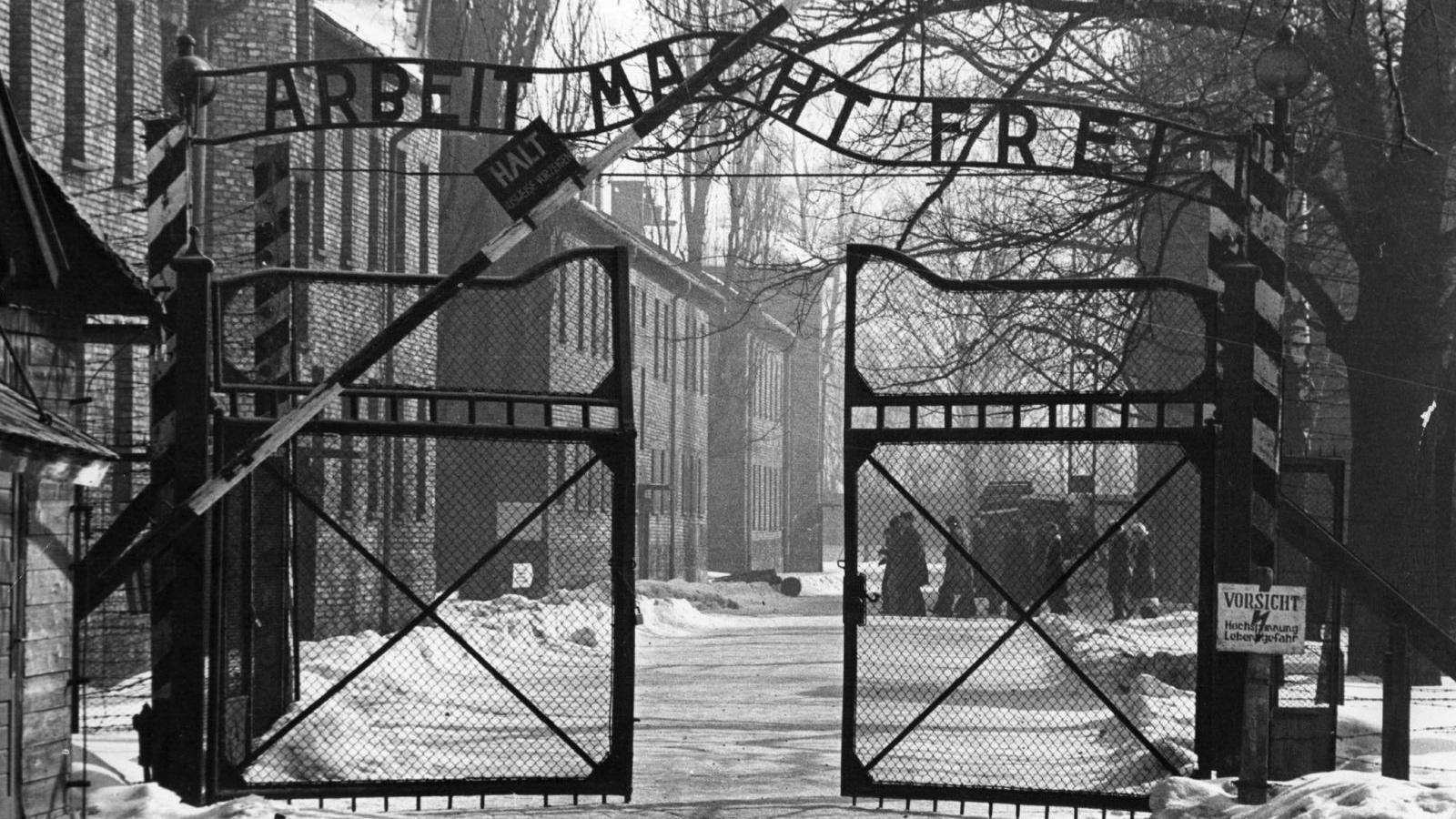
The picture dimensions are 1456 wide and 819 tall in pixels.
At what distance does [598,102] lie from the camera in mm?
11227

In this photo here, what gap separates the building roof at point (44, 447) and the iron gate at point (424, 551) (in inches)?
84.6

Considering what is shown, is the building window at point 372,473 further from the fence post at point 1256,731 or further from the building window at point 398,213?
the fence post at point 1256,731

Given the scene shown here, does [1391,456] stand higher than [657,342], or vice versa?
[657,342]

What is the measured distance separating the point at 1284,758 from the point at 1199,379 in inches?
93.5

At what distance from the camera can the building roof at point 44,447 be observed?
6.93 m

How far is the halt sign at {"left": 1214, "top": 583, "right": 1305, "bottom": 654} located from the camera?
9102 millimetres

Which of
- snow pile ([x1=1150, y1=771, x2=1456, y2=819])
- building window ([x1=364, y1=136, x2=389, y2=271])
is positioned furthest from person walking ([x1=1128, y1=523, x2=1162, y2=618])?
snow pile ([x1=1150, y1=771, x2=1456, y2=819])

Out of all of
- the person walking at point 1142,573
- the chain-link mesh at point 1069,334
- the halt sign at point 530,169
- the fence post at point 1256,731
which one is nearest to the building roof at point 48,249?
the halt sign at point 530,169

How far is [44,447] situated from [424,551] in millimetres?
24562

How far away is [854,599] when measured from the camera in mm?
11055

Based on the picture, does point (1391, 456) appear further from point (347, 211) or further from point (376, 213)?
point (376, 213)

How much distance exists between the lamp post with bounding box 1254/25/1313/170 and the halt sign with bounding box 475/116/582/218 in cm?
395

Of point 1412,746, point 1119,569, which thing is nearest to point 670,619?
point 1119,569

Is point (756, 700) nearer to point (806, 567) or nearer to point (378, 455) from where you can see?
point (378, 455)
